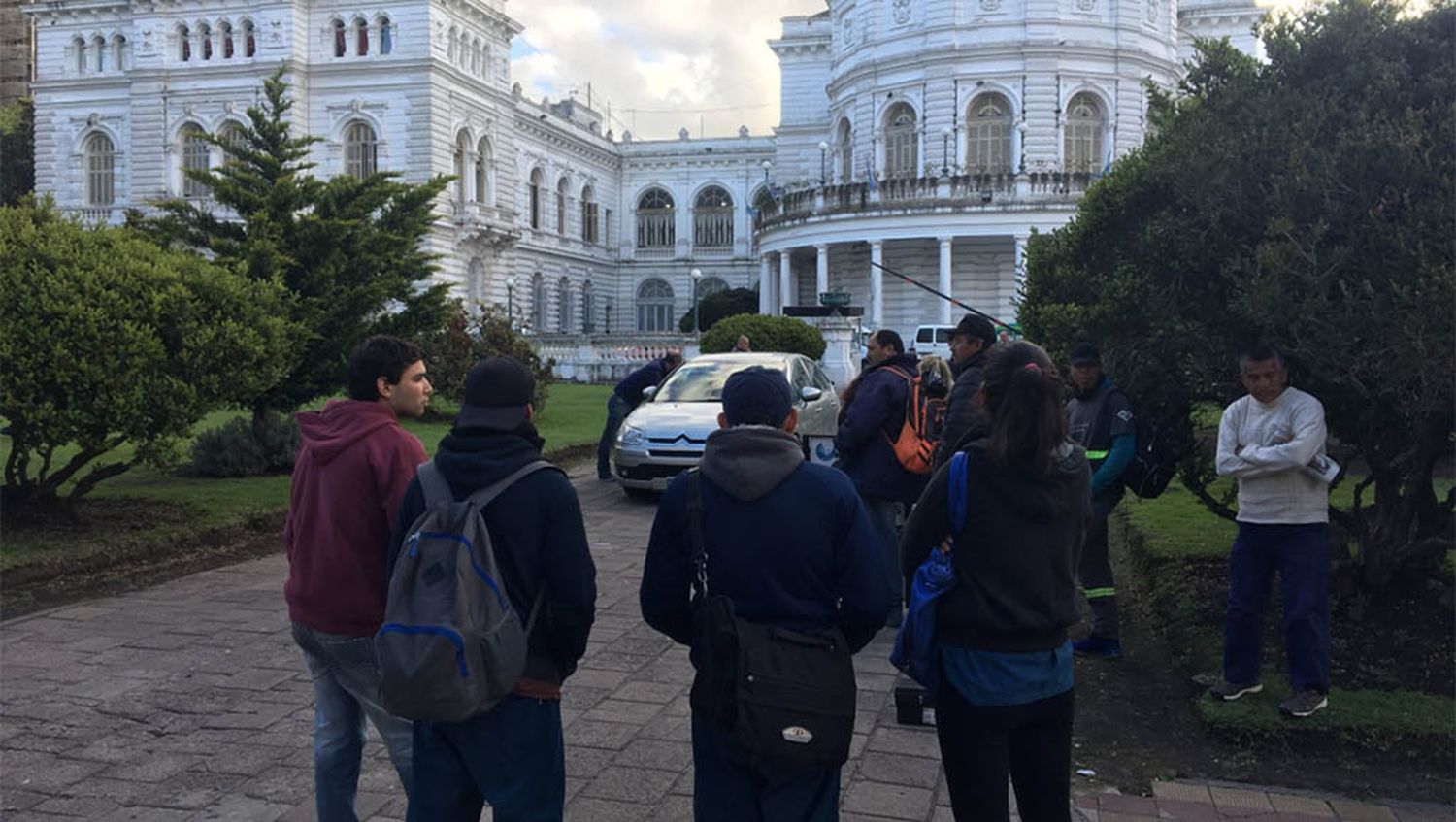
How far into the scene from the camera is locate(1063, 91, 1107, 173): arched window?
44.0 metres

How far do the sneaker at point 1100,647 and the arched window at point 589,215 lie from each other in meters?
59.3

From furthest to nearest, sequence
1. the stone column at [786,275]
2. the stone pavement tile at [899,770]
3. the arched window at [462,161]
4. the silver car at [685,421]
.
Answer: the arched window at [462,161] < the stone column at [786,275] < the silver car at [685,421] < the stone pavement tile at [899,770]

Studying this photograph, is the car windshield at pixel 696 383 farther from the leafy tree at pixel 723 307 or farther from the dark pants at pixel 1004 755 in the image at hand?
the leafy tree at pixel 723 307

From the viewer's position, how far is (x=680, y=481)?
3258 millimetres

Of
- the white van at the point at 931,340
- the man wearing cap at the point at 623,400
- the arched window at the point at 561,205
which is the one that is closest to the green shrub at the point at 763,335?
the white van at the point at 931,340

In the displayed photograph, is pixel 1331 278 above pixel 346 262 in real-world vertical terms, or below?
below

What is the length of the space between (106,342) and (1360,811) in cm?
822

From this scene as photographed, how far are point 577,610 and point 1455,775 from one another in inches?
160

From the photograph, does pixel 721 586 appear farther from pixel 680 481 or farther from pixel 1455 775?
pixel 1455 775

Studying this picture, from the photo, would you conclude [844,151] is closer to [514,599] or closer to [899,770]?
[899,770]

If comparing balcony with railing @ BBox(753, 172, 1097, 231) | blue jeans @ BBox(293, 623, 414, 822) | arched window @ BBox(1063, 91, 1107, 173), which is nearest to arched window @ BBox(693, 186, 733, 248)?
balcony with railing @ BBox(753, 172, 1097, 231)

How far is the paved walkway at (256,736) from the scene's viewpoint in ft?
15.0

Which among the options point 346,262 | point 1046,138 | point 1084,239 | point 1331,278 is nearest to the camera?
point 1331,278

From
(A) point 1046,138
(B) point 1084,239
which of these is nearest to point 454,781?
(B) point 1084,239
